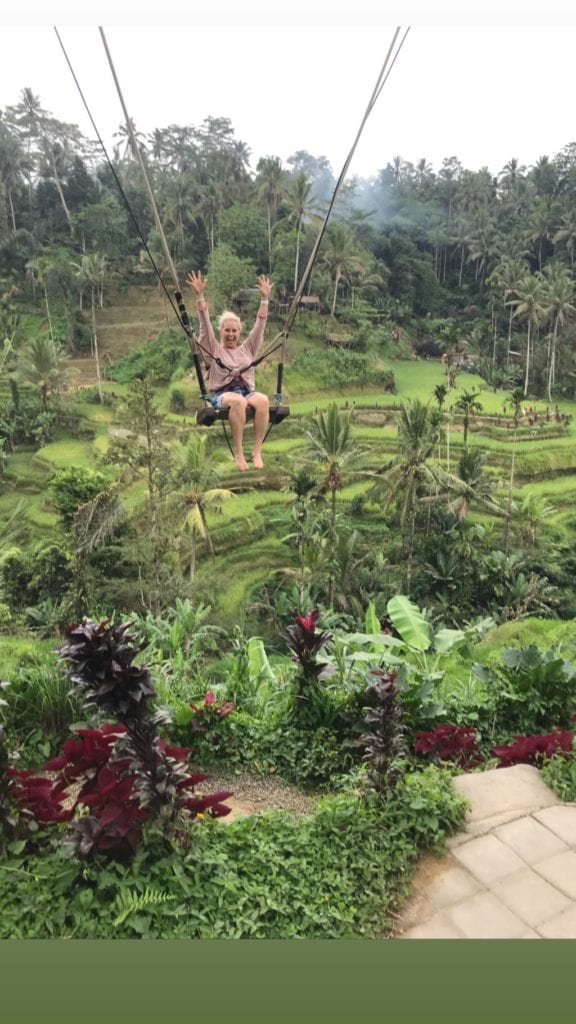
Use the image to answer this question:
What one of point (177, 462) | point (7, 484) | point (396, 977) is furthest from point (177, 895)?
point (7, 484)

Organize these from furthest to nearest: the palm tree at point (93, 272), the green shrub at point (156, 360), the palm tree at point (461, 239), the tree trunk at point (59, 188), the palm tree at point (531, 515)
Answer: the palm tree at point (461, 239), the tree trunk at point (59, 188), the palm tree at point (93, 272), the green shrub at point (156, 360), the palm tree at point (531, 515)

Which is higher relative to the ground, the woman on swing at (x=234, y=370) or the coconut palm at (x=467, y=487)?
the woman on swing at (x=234, y=370)

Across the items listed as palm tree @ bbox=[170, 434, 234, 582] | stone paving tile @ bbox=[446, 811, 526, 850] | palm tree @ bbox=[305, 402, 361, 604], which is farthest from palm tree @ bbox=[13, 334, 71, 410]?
stone paving tile @ bbox=[446, 811, 526, 850]

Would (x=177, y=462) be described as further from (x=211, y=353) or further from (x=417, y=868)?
(x=417, y=868)

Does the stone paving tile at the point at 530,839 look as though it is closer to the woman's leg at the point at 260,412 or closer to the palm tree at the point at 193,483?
the woman's leg at the point at 260,412

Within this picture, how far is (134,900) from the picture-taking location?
2078 mm

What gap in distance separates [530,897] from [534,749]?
2.77ft

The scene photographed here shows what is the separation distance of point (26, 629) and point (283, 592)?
192 inches

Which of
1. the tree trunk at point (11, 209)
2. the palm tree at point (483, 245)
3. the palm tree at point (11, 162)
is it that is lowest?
the palm tree at point (483, 245)

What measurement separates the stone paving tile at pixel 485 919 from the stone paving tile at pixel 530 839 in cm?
24

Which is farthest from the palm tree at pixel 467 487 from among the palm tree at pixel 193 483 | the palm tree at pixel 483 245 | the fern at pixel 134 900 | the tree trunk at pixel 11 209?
the tree trunk at pixel 11 209

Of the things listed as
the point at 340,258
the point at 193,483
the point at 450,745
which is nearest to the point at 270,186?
the point at 340,258

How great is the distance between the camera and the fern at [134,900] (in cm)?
204

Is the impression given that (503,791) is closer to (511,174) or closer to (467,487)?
(467,487)
